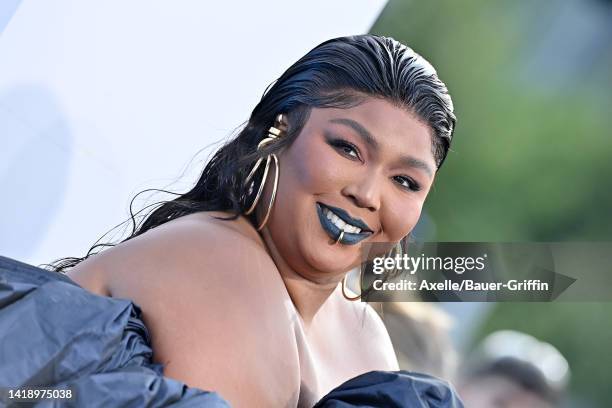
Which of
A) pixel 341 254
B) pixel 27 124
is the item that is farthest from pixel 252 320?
pixel 27 124

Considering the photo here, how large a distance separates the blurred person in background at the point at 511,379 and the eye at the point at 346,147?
22.0 inches

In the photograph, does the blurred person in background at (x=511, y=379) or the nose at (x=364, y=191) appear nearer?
the nose at (x=364, y=191)

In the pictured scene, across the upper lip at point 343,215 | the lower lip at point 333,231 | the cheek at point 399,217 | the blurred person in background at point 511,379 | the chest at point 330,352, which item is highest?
the cheek at point 399,217

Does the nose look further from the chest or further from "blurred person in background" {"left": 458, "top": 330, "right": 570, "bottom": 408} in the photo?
"blurred person in background" {"left": 458, "top": 330, "right": 570, "bottom": 408}

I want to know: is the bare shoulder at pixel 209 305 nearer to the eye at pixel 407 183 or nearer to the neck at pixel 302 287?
the neck at pixel 302 287

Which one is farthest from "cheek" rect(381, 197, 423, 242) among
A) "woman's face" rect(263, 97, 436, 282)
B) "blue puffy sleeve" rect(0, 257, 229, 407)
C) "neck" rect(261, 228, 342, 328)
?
"blue puffy sleeve" rect(0, 257, 229, 407)

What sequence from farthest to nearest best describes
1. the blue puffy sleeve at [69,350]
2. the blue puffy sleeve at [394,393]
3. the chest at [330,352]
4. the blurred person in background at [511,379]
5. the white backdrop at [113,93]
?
the white backdrop at [113,93], the blurred person in background at [511,379], the chest at [330,352], the blue puffy sleeve at [394,393], the blue puffy sleeve at [69,350]

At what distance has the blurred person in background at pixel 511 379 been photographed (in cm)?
167

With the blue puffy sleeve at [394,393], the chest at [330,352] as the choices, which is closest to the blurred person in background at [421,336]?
the chest at [330,352]

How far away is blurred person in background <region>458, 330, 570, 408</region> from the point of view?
5.49ft

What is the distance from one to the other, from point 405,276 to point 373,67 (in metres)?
0.64

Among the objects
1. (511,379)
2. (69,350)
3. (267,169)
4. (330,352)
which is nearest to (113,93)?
(267,169)

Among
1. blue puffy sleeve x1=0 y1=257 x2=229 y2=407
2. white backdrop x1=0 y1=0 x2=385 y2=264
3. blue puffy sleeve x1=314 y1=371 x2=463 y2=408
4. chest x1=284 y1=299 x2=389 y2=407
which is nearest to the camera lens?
blue puffy sleeve x1=0 y1=257 x2=229 y2=407

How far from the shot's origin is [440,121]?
1.38 meters
